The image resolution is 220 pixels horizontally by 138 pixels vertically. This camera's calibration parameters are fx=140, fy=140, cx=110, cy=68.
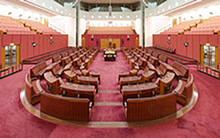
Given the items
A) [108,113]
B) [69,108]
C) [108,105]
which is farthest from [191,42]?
[69,108]

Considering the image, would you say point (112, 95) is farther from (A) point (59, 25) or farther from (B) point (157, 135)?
(A) point (59, 25)

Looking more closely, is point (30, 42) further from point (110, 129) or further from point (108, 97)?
point (110, 129)

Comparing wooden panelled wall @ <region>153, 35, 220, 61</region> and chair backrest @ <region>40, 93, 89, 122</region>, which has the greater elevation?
wooden panelled wall @ <region>153, 35, 220, 61</region>

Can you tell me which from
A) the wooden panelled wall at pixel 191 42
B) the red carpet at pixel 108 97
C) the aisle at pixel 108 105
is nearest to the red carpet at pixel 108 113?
the aisle at pixel 108 105

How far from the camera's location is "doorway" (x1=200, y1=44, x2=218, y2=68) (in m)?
7.83

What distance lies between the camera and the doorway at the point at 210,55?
783 centimetres

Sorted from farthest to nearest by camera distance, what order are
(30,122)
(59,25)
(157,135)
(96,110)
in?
(59,25) < (96,110) < (30,122) < (157,135)

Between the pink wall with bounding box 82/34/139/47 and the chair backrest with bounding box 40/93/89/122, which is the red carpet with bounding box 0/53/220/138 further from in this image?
the pink wall with bounding box 82/34/139/47

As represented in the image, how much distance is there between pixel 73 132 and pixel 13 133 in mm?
1036

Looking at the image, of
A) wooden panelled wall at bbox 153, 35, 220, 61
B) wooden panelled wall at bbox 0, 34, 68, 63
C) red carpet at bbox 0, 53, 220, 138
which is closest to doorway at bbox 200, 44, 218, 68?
wooden panelled wall at bbox 153, 35, 220, 61

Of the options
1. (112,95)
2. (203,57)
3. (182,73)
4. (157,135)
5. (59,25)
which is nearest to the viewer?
(157,135)

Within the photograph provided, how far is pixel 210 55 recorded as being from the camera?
8.18m

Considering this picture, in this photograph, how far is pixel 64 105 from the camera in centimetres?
287

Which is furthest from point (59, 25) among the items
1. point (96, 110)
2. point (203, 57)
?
point (96, 110)
